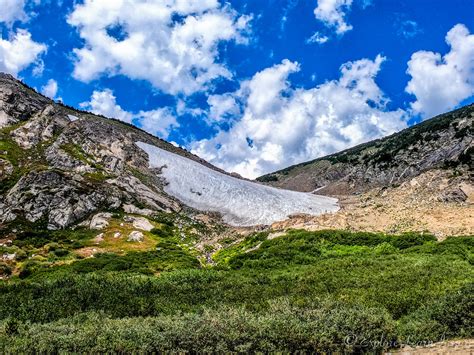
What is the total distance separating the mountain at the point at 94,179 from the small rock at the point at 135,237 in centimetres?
893

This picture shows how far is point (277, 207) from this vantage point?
7706 cm

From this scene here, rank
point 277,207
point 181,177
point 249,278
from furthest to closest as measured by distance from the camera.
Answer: point 181,177 → point 277,207 → point 249,278

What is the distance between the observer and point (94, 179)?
64.1m

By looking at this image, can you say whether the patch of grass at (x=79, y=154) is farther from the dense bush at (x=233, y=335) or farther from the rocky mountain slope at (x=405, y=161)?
the dense bush at (x=233, y=335)

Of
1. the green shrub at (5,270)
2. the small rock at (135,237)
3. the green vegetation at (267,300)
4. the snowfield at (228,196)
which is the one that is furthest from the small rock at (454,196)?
the green shrub at (5,270)

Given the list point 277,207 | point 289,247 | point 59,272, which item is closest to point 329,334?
point 289,247

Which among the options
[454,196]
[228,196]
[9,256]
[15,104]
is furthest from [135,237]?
[15,104]

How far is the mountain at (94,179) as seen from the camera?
55.1 m

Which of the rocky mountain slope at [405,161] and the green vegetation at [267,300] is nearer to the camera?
the green vegetation at [267,300]

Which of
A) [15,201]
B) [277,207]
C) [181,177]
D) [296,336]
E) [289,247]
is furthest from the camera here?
[181,177]

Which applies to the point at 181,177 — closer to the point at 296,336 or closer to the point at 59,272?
the point at 59,272

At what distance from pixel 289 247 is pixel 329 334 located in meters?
24.8

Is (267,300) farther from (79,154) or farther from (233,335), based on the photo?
(79,154)

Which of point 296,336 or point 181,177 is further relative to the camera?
point 181,177
